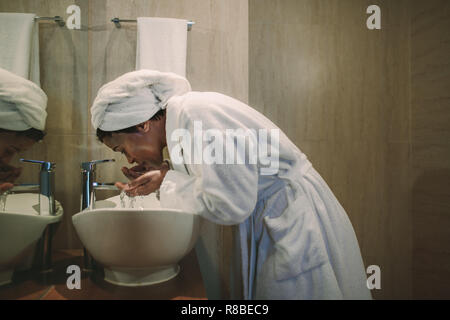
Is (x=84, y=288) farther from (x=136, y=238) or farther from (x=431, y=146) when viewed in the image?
(x=431, y=146)

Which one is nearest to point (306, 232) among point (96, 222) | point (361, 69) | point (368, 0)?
point (96, 222)

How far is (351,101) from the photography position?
130 centimetres

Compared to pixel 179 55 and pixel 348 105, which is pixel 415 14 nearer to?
pixel 348 105

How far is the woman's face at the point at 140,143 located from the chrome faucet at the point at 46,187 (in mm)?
189

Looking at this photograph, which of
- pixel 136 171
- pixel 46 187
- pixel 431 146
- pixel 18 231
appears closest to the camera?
pixel 18 231

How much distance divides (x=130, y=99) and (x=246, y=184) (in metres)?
0.44

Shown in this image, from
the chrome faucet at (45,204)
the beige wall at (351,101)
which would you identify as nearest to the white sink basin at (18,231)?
the chrome faucet at (45,204)

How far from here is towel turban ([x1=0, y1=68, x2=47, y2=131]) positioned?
1.84ft

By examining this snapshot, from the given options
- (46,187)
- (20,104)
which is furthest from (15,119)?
(46,187)

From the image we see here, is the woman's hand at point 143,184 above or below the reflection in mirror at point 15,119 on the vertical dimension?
below

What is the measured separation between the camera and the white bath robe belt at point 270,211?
2.05ft

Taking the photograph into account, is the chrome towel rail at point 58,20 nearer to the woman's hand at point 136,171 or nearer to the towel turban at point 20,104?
the towel turban at point 20,104

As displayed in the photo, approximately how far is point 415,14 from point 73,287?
1.83 metres

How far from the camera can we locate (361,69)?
4.26ft
